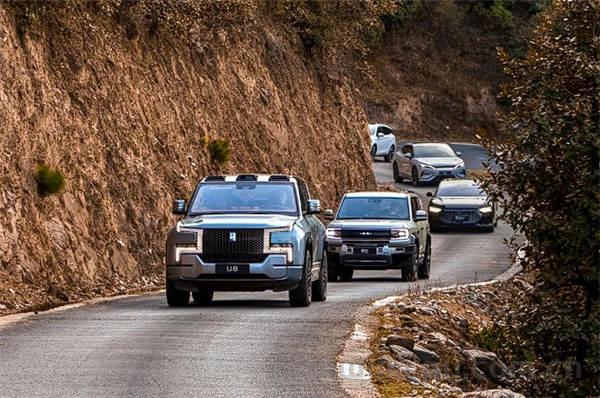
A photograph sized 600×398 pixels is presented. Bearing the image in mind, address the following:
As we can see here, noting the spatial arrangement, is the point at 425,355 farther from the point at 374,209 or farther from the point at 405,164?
the point at 405,164

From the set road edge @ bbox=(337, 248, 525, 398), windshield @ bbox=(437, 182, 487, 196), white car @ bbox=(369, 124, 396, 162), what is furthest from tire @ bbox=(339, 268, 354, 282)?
white car @ bbox=(369, 124, 396, 162)

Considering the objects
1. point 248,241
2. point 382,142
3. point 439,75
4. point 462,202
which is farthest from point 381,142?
point 248,241

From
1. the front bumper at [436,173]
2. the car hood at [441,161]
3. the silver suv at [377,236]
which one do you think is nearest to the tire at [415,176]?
the front bumper at [436,173]

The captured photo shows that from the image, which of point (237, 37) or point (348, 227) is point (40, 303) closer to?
point (348, 227)

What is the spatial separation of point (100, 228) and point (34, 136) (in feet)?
8.13

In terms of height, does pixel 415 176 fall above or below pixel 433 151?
below

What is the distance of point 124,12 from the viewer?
3525cm

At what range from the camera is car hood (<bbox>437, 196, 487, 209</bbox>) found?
158ft

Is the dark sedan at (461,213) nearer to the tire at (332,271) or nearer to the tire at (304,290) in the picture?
the tire at (332,271)

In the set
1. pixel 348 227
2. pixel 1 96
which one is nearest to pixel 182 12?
pixel 348 227

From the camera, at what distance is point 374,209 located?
33.2 meters

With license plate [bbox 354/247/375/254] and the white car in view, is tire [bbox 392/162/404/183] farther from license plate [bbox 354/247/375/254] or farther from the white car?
license plate [bbox 354/247/375/254]

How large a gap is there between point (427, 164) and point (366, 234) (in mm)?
30781

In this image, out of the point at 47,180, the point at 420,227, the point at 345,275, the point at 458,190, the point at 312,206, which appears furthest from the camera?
the point at 458,190
